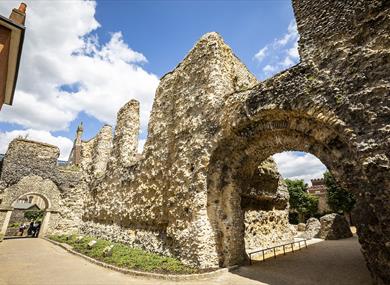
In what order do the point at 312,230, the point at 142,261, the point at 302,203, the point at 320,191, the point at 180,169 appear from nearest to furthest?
the point at 142,261
the point at 180,169
the point at 312,230
the point at 302,203
the point at 320,191

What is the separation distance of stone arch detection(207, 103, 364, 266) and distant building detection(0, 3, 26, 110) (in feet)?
22.8

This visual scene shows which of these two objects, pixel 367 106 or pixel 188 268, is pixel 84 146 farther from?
pixel 367 106

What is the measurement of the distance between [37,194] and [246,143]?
1511 cm

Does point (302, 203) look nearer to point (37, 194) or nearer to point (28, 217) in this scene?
point (37, 194)

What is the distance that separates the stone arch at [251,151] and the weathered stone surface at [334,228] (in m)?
10.9

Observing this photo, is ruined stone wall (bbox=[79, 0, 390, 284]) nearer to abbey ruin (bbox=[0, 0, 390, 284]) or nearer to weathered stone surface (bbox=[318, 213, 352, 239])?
abbey ruin (bbox=[0, 0, 390, 284])

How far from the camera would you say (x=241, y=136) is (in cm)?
746

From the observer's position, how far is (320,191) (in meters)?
42.0

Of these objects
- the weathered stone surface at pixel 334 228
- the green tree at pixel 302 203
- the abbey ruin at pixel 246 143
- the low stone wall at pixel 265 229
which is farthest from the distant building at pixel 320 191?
the abbey ruin at pixel 246 143

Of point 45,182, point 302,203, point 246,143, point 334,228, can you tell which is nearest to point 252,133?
point 246,143

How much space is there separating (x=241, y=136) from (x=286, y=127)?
1455 millimetres

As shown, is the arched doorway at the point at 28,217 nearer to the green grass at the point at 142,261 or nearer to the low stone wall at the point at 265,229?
the green grass at the point at 142,261

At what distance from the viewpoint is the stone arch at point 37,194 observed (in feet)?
48.0

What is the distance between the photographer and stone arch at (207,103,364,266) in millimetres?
5293
